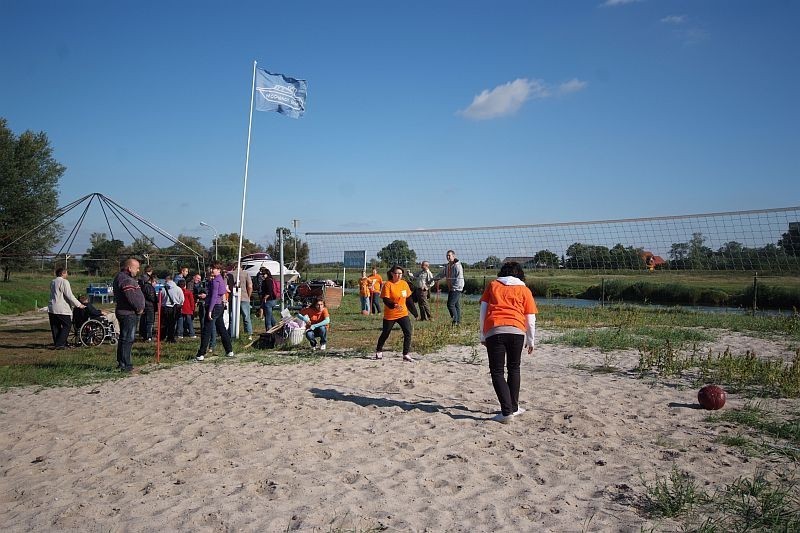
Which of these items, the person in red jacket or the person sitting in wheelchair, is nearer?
the person sitting in wheelchair

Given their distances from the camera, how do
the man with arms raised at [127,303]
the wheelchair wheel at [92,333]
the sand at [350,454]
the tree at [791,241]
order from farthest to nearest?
1. the tree at [791,241]
2. the wheelchair wheel at [92,333]
3. the man with arms raised at [127,303]
4. the sand at [350,454]

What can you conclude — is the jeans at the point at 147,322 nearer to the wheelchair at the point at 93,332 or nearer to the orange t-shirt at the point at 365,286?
the wheelchair at the point at 93,332

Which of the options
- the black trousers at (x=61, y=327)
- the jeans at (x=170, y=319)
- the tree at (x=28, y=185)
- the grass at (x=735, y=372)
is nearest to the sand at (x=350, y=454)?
the grass at (x=735, y=372)

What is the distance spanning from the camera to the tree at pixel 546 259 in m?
17.3

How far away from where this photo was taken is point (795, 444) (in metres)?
4.83

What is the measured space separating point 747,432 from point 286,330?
7516 mm

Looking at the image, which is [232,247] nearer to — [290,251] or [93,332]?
[290,251]

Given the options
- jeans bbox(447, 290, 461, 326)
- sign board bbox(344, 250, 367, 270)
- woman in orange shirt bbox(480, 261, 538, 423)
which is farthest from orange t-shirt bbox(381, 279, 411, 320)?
sign board bbox(344, 250, 367, 270)

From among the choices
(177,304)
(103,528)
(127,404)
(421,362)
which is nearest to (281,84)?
(177,304)

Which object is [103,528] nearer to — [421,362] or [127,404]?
[127,404]

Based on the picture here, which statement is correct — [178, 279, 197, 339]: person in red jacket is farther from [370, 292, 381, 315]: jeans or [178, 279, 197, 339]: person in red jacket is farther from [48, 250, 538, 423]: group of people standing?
[370, 292, 381, 315]: jeans

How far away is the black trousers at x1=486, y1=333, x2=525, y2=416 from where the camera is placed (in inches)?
223

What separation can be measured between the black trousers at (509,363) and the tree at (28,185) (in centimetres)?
3387

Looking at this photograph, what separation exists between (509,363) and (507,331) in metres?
0.32
